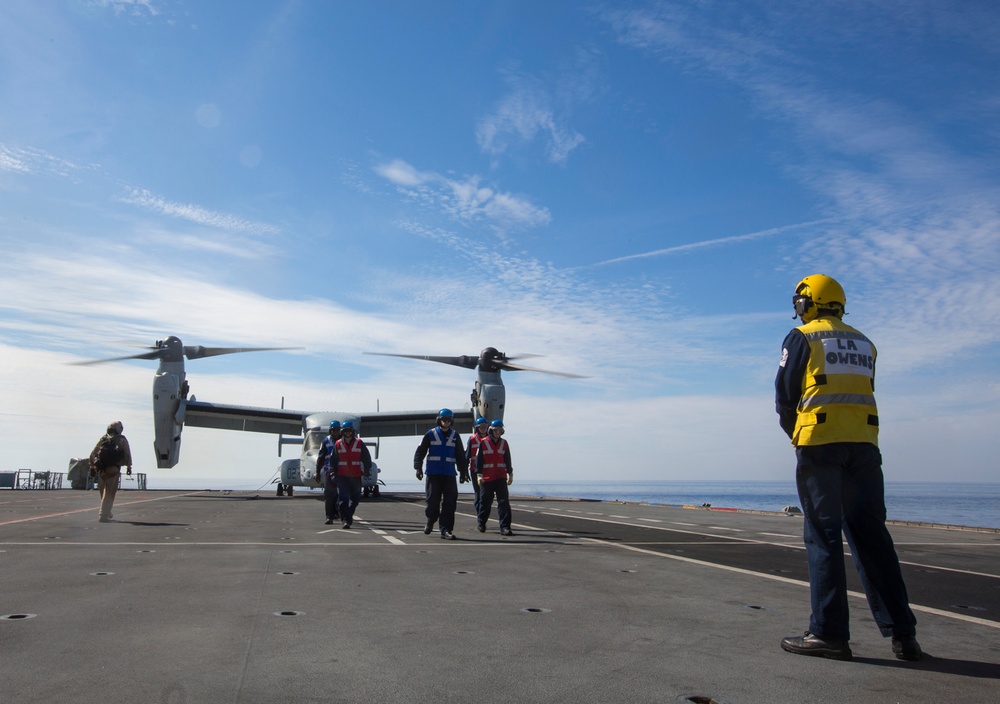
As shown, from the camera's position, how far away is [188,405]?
33.6 m

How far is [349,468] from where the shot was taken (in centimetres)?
1328

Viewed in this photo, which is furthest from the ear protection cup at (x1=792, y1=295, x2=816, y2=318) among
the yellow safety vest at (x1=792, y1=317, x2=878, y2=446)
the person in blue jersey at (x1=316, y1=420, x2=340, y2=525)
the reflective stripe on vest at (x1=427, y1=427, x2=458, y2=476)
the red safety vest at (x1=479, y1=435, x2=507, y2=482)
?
the person in blue jersey at (x1=316, y1=420, x2=340, y2=525)

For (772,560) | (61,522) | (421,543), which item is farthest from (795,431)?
(61,522)

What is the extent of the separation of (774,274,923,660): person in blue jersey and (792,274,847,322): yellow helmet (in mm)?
171

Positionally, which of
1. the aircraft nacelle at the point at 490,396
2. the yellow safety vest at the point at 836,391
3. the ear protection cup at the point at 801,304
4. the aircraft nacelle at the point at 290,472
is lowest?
the aircraft nacelle at the point at 290,472

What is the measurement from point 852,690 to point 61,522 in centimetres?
1437

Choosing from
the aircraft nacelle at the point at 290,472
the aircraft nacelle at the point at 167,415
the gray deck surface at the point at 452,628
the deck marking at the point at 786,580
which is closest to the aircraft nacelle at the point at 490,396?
the aircraft nacelle at the point at 290,472

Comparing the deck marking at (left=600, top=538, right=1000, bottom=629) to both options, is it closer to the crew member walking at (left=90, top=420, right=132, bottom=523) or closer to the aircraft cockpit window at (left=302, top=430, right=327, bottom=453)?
the crew member walking at (left=90, top=420, right=132, bottom=523)

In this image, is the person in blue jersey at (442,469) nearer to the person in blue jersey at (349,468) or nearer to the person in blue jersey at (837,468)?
the person in blue jersey at (349,468)

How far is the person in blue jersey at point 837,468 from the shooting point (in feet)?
13.5

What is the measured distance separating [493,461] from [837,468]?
854cm

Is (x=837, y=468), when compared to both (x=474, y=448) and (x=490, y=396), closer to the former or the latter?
(x=474, y=448)

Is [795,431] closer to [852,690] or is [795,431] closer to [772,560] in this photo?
[852,690]

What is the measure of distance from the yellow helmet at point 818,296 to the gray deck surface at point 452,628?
2139 mm
